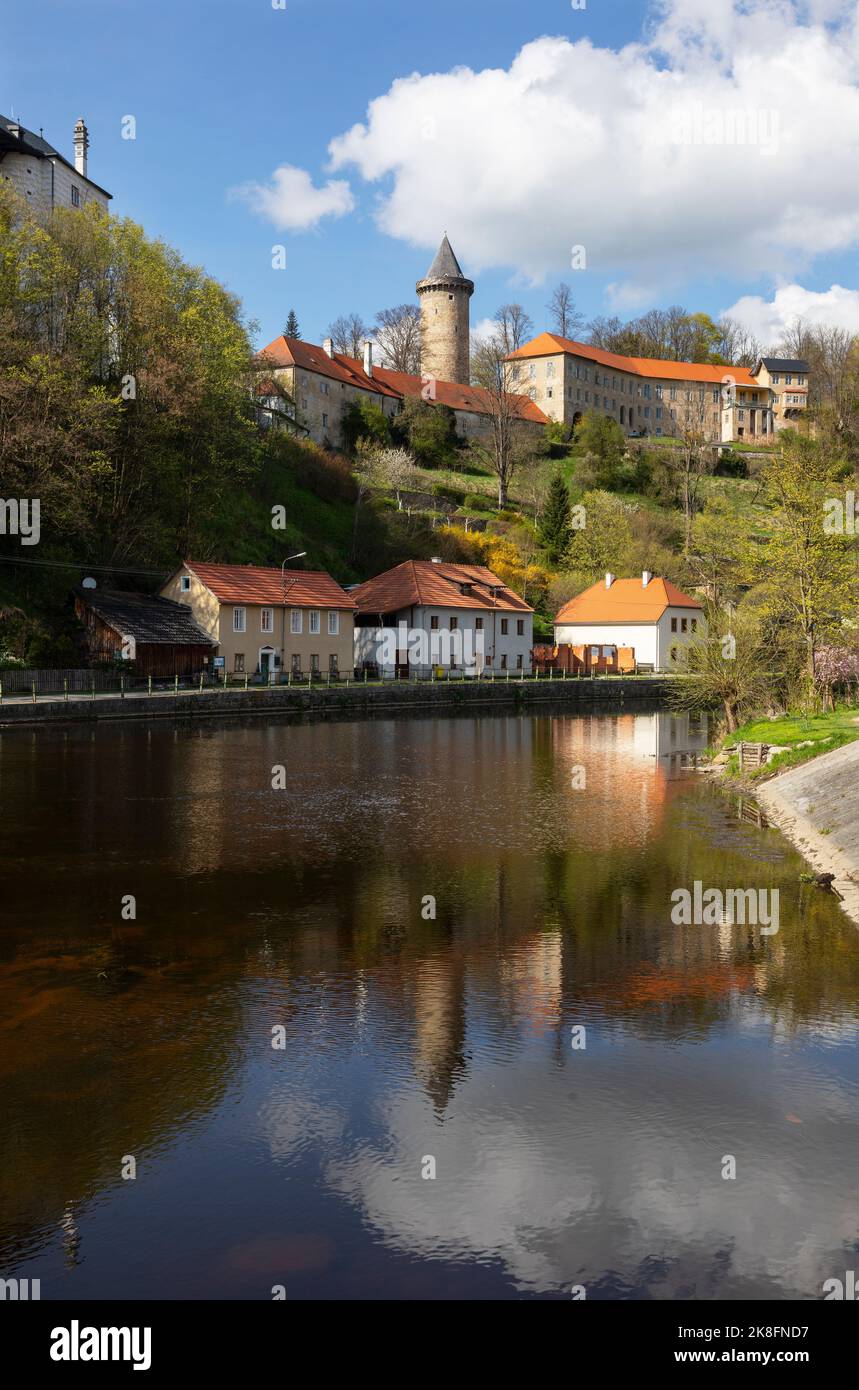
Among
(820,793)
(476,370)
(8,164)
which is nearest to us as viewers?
(820,793)

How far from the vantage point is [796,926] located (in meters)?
15.5

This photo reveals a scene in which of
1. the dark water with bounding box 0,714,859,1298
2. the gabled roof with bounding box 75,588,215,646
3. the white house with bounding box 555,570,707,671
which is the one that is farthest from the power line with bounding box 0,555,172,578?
the white house with bounding box 555,570,707,671

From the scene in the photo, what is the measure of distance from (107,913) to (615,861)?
29.6 ft

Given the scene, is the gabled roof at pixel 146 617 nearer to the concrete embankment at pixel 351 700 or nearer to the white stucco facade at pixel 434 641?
the concrete embankment at pixel 351 700

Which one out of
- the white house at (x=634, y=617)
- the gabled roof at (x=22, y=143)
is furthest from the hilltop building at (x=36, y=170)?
the white house at (x=634, y=617)

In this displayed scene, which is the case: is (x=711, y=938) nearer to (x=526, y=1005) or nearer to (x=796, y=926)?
(x=796, y=926)

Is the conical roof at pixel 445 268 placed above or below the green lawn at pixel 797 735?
above

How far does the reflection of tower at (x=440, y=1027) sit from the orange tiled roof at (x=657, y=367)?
13014cm

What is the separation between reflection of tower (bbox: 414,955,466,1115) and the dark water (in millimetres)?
47

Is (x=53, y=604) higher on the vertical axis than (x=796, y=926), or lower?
higher

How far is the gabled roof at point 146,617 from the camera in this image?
2047 inches

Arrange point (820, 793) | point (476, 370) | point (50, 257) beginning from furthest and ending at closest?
point (476, 370) < point (50, 257) < point (820, 793)
